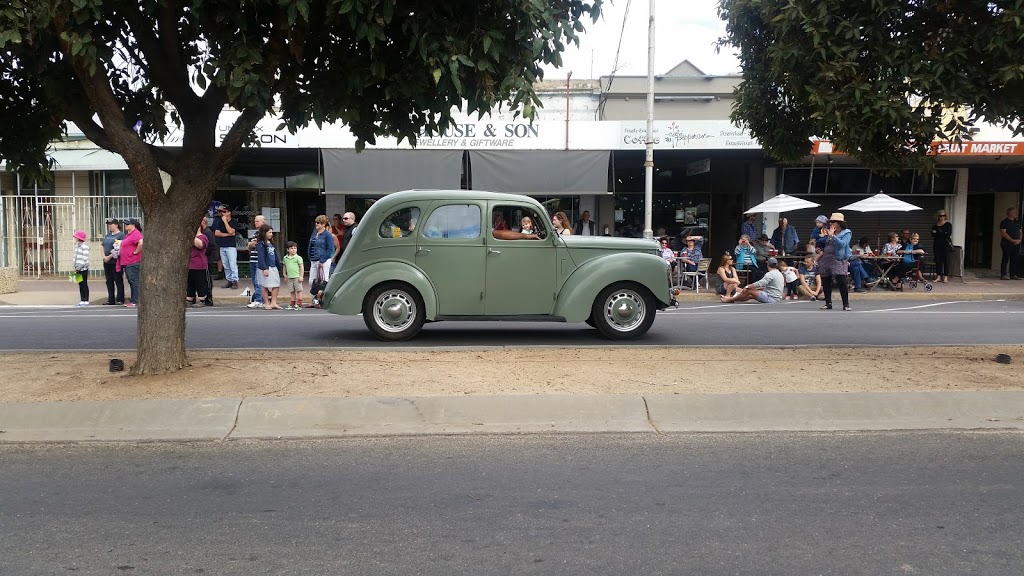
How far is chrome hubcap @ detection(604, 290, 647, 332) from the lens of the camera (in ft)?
35.9

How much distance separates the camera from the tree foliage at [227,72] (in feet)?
21.5

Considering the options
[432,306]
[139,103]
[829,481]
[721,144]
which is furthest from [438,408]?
[721,144]

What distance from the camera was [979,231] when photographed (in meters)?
26.2

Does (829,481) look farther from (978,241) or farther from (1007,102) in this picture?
(978,241)

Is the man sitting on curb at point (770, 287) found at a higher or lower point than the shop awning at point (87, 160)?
lower

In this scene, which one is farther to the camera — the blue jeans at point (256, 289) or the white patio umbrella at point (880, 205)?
the white patio umbrella at point (880, 205)

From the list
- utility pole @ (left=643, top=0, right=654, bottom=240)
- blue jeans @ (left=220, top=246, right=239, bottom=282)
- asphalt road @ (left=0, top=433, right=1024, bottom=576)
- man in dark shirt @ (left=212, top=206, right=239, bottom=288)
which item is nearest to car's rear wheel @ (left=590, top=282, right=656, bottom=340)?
asphalt road @ (left=0, top=433, right=1024, bottom=576)

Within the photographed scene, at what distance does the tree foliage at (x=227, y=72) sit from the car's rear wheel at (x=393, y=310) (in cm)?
289

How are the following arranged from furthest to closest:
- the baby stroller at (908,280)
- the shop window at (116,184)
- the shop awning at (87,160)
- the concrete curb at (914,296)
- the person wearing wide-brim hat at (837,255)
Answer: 1. the shop window at (116,184)
2. the shop awning at (87,160)
3. the baby stroller at (908,280)
4. the concrete curb at (914,296)
5. the person wearing wide-brim hat at (837,255)

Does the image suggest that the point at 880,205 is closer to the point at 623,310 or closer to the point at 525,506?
the point at 623,310

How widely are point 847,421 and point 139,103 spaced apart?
7.77 m

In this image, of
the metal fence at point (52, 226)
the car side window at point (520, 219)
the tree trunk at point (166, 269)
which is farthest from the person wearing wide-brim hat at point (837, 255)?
the metal fence at point (52, 226)

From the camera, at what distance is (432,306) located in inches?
422

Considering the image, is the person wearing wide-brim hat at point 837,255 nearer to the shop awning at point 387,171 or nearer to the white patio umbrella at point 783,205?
the white patio umbrella at point 783,205
